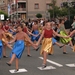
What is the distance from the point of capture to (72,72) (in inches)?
415

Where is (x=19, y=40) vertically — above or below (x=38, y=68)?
above

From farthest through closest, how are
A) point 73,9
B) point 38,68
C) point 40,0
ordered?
point 40,0 < point 73,9 < point 38,68

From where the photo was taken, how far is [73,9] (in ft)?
Answer: 156

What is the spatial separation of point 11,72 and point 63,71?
5.93 ft

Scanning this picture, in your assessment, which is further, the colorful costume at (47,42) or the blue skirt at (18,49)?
the colorful costume at (47,42)

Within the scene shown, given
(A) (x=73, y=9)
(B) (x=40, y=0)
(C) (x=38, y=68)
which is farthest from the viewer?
(B) (x=40, y=0)

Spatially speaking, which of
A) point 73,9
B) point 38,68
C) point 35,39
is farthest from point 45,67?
point 73,9

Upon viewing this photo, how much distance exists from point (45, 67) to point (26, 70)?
85 cm

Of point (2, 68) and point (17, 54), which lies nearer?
point (17, 54)

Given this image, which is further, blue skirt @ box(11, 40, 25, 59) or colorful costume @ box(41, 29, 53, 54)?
colorful costume @ box(41, 29, 53, 54)

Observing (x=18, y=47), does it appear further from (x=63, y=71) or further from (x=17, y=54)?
(x=63, y=71)

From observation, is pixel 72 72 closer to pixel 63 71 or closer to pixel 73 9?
pixel 63 71

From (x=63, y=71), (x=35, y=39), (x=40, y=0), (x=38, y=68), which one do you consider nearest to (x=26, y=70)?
(x=38, y=68)

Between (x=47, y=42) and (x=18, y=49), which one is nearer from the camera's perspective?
(x=18, y=49)
